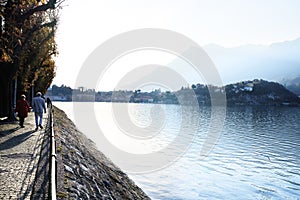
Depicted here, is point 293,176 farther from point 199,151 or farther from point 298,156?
point 199,151

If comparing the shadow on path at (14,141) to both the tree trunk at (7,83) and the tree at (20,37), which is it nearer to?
the tree at (20,37)

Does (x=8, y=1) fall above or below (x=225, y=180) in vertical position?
above

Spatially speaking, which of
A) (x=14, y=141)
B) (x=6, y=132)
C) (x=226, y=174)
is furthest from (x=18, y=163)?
(x=226, y=174)

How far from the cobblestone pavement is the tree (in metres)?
4.21

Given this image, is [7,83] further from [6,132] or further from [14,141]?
[14,141]

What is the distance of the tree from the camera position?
17264 mm

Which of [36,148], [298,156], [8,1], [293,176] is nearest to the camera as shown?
[36,148]

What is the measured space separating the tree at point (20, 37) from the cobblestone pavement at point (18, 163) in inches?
166

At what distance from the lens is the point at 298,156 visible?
3325 centimetres

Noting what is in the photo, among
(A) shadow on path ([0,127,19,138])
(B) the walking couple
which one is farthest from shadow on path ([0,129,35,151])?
(B) the walking couple

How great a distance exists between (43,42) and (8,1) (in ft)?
30.4

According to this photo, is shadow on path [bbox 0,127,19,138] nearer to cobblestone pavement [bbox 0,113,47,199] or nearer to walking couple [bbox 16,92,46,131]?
cobblestone pavement [bbox 0,113,47,199]

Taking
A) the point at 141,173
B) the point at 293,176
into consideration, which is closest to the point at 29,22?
the point at 141,173

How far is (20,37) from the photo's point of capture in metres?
19.0
